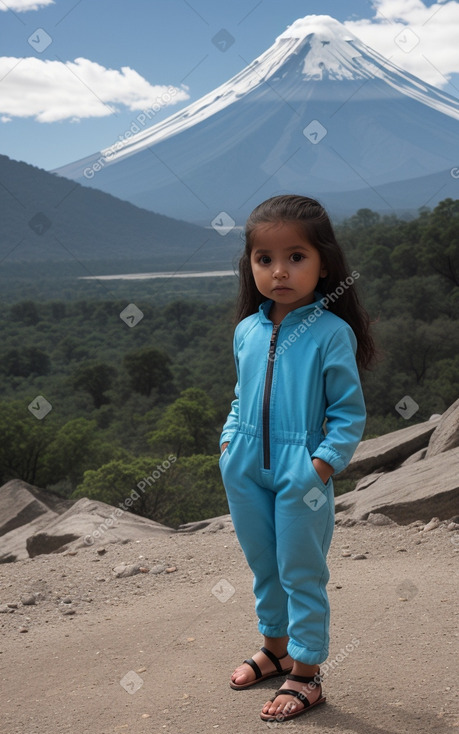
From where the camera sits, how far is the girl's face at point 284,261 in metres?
2.56

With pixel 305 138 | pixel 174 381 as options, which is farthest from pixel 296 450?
pixel 305 138

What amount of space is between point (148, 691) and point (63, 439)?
59.1 ft

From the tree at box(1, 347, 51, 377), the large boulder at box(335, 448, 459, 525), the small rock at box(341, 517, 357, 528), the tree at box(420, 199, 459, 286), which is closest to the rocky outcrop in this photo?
the small rock at box(341, 517, 357, 528)

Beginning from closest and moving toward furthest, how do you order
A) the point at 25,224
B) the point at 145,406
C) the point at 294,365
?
the point at 294,365, the point at 145,406, the point at 25,224

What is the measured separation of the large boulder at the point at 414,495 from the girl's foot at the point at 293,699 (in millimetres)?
2836

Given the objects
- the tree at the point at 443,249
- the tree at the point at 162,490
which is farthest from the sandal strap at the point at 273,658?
the tree at the point at 443,249

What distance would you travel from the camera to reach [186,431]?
21.1 m

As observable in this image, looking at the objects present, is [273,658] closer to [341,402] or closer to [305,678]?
[305,678]

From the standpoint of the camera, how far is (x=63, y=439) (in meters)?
20.5

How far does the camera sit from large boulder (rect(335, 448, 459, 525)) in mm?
5285

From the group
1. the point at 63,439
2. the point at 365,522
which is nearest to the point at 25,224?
the point at 63,439

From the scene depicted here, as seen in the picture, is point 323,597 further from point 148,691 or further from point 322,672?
point 148,691

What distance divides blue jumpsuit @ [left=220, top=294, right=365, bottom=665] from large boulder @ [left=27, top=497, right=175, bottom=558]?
10.8 feet

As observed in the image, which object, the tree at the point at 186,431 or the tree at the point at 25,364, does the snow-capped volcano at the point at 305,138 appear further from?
the tree at the point at 186,431
